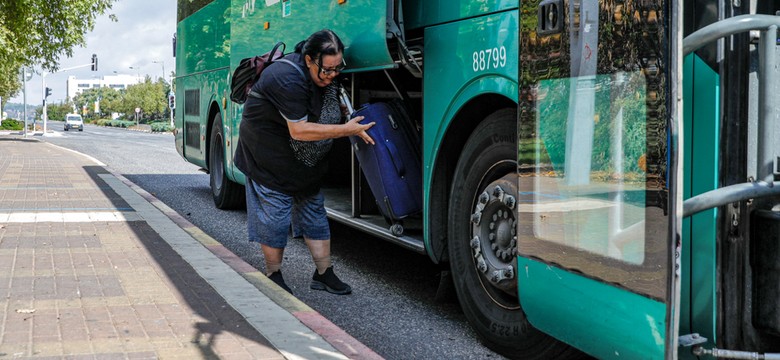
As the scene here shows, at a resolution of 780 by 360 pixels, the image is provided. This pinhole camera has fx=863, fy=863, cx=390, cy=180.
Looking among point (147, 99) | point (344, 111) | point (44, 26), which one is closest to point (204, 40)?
point (344, 111)

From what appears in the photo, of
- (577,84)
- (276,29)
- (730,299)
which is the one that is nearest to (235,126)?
(276,29)

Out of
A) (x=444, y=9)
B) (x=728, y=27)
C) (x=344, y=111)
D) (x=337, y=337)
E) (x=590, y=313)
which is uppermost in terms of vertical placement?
(x=444, y=9)

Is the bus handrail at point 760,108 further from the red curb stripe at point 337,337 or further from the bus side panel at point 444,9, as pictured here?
the red curb stripe at point 337,337

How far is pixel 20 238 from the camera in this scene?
7543mm

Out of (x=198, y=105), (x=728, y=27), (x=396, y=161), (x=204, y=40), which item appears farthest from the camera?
(x=198, y=105)

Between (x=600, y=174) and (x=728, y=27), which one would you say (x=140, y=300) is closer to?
(x=600, y=174)

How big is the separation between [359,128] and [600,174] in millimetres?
2490

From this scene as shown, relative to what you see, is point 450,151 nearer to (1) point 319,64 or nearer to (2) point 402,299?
(1) point 319,64

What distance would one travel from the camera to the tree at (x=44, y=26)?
3117cm

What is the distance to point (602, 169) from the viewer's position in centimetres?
313

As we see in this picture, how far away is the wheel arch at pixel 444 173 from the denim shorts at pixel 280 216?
1219mm

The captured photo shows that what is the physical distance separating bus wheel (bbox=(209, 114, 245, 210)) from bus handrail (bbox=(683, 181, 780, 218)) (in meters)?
8.32

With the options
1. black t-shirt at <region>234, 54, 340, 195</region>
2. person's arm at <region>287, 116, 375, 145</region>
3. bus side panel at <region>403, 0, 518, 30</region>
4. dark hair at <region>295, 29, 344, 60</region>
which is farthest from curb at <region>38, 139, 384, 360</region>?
bus side panel at <region>403, 0, 518, 30</region>

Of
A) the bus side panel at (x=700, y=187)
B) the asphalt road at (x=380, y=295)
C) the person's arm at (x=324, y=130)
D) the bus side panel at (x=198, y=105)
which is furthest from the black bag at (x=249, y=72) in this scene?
the bus side panel at (x=198, y=105)
